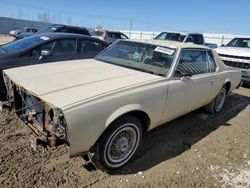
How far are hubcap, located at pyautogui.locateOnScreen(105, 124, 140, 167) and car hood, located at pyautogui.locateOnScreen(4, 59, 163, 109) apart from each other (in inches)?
23.3

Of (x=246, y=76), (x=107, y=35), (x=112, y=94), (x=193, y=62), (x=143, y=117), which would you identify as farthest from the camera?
(x=107, y=35)

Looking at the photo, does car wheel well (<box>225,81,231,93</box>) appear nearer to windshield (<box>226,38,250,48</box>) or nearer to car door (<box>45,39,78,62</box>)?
car door (<box>45,39,78,62</box>)

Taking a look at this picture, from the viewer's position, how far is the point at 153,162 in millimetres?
3645

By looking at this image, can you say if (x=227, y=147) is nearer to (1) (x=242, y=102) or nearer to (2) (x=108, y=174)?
(2) (x=108, y=174)

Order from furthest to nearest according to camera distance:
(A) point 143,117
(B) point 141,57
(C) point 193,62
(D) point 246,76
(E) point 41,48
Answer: (D) point 246,76 → (E) point 41,48 → (C) point 193,62 → (B) point 141,57 → (A) point 143,117

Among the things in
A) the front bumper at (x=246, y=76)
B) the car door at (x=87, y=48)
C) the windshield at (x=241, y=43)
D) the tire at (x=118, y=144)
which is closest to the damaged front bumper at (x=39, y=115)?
the tire at (x=118, y=144)

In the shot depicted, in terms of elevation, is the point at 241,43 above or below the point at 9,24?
above

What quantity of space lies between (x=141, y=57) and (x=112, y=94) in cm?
152

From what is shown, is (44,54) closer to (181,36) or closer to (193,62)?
(193,62)

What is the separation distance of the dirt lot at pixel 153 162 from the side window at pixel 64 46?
7.20 ft

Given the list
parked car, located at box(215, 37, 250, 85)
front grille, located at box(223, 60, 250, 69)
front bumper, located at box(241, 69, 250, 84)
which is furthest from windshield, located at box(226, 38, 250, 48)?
front bumper, located at box(241, 69, 250, 84)

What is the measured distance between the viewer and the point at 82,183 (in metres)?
3.08

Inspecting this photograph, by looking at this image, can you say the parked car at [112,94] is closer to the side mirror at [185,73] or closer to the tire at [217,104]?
the side mirror at [185,73]

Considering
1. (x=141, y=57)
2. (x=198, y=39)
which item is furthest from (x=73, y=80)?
(x=198, y=39)
